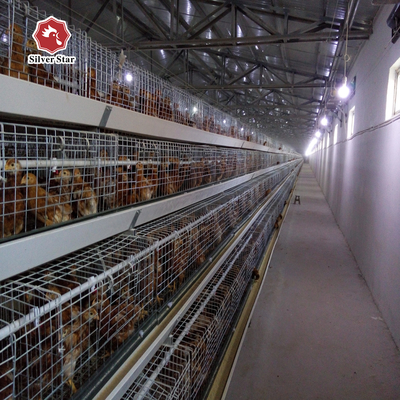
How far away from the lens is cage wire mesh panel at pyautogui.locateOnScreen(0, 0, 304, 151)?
108 centimetres

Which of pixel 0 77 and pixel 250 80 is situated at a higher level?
pixel 250 80

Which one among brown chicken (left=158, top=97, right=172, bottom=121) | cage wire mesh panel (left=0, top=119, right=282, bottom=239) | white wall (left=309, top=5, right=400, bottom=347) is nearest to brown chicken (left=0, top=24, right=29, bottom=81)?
cage wire mesh panel (left=0, top=119, right=282, bottom=239)

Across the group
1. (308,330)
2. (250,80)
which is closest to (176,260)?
(308,330)

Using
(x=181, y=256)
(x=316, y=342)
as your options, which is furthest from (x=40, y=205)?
(x=316, y=342)

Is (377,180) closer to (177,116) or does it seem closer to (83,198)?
(177,116)

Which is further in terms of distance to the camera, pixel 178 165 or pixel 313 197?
pixel 313 197

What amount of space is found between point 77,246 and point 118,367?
1.60 ft

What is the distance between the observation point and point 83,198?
1.22 meters

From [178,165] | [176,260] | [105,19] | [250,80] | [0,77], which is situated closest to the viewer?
[0,77]

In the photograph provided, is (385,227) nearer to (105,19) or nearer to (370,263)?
(370,263)

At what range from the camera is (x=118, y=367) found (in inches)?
42.8

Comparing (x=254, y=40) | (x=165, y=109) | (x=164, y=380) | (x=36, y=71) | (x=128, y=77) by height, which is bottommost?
(x=164, y=380)

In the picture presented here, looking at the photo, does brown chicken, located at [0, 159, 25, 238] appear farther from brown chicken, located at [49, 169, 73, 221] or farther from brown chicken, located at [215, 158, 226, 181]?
brown chicken, located at [215, 158, 226, 181]

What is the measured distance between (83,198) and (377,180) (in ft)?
11.4
